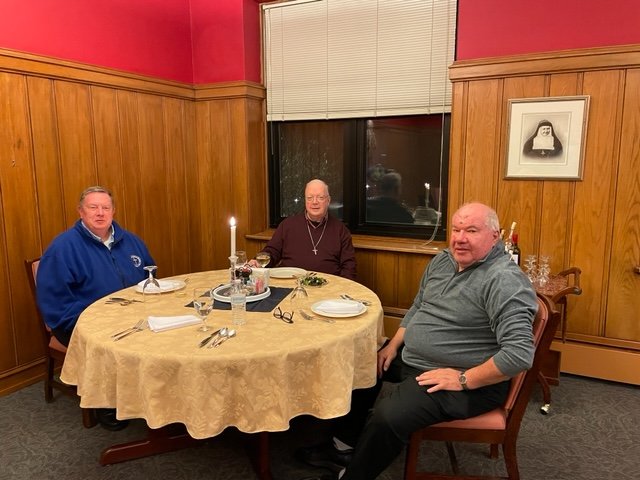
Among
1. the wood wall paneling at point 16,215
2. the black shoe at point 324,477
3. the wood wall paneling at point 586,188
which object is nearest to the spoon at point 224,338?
the black shoe at point 324,477

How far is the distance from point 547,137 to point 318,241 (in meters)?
1.54

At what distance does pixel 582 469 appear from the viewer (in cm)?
217

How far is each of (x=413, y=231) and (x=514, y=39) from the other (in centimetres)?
146

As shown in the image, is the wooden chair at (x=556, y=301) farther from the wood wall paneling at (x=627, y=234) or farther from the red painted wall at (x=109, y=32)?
the red painted wall at (x=109, y=32)

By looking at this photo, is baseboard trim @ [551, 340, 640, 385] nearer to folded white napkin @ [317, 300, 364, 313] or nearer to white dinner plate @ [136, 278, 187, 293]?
folded white napkin @ [317, 300, 364, 313]

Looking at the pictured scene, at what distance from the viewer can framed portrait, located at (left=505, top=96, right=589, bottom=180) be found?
2877 mm

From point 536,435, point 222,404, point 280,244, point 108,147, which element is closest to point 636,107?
point 536,435

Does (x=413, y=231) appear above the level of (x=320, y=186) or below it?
below

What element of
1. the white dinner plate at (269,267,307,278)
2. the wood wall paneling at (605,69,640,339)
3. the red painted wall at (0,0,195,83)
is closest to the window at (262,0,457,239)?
the red painted wall at (0,0,195,83)

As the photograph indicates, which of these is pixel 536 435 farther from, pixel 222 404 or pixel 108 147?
pixel 108 147

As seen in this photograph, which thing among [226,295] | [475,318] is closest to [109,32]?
[226,295]

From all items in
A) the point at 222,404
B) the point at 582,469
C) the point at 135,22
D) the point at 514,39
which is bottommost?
the point at 582,469

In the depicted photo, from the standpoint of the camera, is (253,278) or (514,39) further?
(514,39)

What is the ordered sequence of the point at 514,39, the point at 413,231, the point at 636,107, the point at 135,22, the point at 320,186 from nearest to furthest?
the point at 636,107 → the point at 514,39 → the point at 320,186 → the point at 135,22 → the point at 413,231
